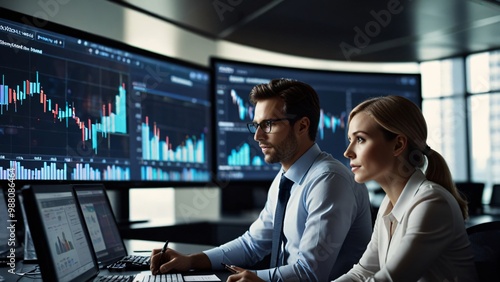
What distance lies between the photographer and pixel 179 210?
4453mm

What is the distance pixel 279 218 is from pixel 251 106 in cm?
123

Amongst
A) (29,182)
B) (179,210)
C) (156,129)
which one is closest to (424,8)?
(156,129)

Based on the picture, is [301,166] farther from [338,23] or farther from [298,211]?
[338,23]

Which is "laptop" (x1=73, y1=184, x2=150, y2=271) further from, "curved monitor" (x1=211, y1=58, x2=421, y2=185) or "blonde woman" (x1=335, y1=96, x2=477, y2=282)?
"curved monitor" (x1=211, y1=58, x2=421, y2=185)

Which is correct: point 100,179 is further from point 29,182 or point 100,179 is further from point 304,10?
→ point 304,10

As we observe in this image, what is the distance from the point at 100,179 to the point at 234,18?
1366mm

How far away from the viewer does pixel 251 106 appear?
A: 9.78 feet

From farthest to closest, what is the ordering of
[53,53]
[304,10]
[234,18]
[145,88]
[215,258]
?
[234,18] < [304,10] < [145,88] < [53,53] < [215,258]

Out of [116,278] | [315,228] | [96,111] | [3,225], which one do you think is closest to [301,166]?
[315,228]

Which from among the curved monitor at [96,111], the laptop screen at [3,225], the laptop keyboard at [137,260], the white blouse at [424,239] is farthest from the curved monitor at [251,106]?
the white blouse at [424,239]

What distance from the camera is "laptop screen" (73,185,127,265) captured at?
65.3 inches

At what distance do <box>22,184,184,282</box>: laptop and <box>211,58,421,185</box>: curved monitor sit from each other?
1.41 metres

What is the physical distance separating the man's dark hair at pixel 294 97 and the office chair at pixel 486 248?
770 millimetres

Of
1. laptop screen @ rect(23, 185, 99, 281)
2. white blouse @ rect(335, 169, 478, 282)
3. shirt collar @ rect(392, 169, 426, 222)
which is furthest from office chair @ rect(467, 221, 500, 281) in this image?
laptop screen @ rect(23, 185, 99, 281)
